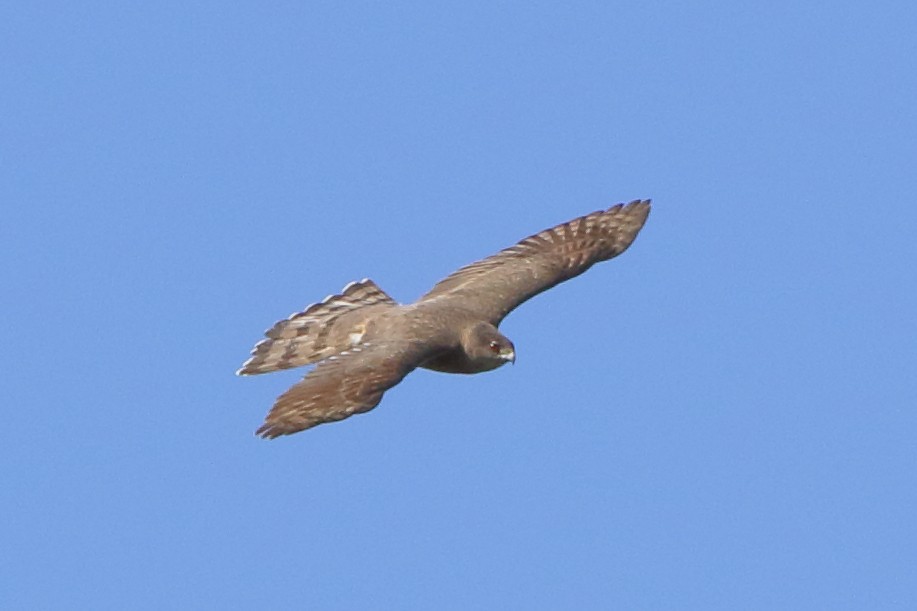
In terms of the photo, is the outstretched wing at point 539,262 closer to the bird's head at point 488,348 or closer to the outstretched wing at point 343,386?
the bird's head at point 488,348

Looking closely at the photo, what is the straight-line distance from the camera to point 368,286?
2167cm

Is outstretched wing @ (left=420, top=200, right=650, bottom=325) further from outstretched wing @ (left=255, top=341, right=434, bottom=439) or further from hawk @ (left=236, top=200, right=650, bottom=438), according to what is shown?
outstretched wing @ (left=255, top=341, right=434, bottom=439)

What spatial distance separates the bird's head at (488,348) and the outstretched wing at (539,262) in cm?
81

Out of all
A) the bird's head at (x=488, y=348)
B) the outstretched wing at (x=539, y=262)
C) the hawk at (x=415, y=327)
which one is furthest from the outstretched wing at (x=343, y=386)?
the outstretched wing at (x=539, y=262)

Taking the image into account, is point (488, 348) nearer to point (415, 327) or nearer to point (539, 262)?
point (415, 327)

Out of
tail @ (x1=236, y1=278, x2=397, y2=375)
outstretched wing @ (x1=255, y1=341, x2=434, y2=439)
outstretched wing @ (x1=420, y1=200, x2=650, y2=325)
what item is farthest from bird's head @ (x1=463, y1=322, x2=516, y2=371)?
tail @ (x1=236, y1=278, x2=397, y2=375)

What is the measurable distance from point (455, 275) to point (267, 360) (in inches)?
102

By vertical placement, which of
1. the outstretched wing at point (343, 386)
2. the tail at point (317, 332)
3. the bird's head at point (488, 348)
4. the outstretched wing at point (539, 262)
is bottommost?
the outstretched wing at point (343, 386)

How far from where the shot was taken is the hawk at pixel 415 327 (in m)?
18.4

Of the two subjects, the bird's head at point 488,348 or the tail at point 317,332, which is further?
the tail at point 317,332

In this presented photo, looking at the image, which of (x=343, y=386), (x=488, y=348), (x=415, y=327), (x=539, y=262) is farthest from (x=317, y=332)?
(x=539, y=262)

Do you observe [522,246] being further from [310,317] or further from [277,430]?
[277,430]

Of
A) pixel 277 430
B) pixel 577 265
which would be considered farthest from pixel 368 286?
pixel 277 430

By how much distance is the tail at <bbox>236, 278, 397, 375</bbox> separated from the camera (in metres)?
20.6
